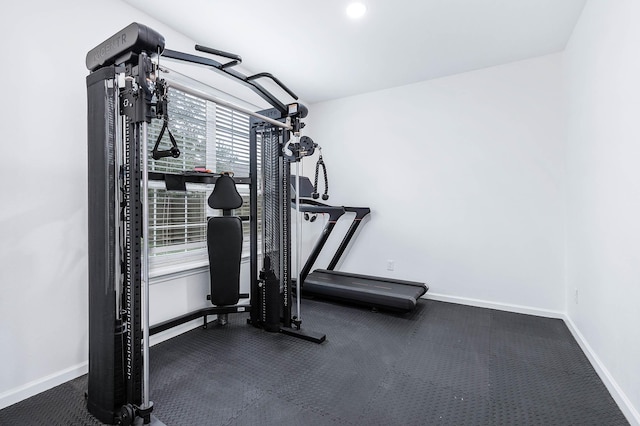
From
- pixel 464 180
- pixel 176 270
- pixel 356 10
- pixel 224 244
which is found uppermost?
pixel 356 10

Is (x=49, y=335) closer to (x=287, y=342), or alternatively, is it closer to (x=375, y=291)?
(x=287, y=342)

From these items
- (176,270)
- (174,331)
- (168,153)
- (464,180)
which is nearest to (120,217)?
(168,153)

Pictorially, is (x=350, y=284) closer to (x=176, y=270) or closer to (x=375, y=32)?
(x=176, y=270)

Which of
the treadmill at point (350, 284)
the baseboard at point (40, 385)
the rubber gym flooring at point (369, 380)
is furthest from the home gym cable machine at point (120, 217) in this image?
the treadmill at point (350, 284)

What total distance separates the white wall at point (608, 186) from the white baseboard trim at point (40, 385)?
325 cm

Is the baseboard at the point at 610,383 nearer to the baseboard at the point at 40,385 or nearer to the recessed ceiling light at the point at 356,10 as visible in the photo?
the recessed ceiling light at the point at 356,10

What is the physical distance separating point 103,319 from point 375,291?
249 centimetres

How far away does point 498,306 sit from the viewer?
3438 mm

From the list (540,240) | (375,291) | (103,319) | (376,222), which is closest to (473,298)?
(540,240)

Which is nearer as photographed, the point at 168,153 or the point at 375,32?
the point at 168,153

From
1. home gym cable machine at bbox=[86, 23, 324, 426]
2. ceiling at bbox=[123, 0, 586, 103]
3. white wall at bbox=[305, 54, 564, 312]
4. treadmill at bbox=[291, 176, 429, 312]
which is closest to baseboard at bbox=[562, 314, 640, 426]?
white wall at bbox=[305, 54, 564, 312]

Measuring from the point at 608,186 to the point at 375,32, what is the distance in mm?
2073

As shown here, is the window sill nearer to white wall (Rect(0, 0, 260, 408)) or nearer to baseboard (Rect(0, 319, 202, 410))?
white wall (Rect(0, 0, 260, 408))

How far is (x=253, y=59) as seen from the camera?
3.31m
